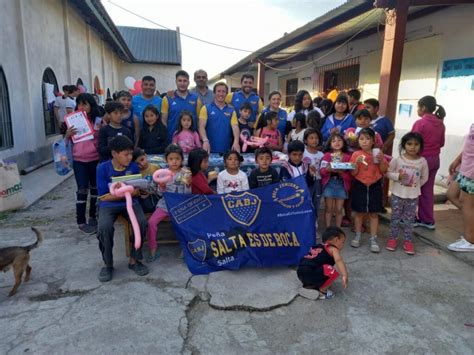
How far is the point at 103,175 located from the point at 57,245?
1.35 m

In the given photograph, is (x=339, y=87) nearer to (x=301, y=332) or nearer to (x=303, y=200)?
(x=303, y=200)

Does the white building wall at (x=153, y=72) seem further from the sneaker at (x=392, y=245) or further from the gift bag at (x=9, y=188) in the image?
the sneaker at (x=392, y=245)

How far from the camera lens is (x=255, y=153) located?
432 cm

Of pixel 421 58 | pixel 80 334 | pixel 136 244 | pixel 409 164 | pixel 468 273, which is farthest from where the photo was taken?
pixel 421 58

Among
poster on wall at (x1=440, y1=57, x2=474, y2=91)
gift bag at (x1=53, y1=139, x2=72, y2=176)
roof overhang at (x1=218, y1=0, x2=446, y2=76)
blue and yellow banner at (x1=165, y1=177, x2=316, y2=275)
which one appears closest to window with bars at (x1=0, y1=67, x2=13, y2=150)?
gift bag at (x1=53, y1=139, x2=72, y2=176)

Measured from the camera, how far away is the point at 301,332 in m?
2.70

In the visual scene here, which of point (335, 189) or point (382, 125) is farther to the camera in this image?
point (382, 125)

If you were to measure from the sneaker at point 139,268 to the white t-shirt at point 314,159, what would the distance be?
7.54ft

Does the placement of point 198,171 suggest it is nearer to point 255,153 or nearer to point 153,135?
point 255,153

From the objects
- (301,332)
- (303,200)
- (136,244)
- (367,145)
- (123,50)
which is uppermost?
(123,50)

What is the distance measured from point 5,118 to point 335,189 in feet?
22.8

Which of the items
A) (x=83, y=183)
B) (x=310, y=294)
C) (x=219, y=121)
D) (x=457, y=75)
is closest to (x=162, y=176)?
(x=83, y=183)

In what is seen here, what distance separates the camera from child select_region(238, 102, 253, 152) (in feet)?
16.9

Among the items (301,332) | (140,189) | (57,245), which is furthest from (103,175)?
(301,332)
